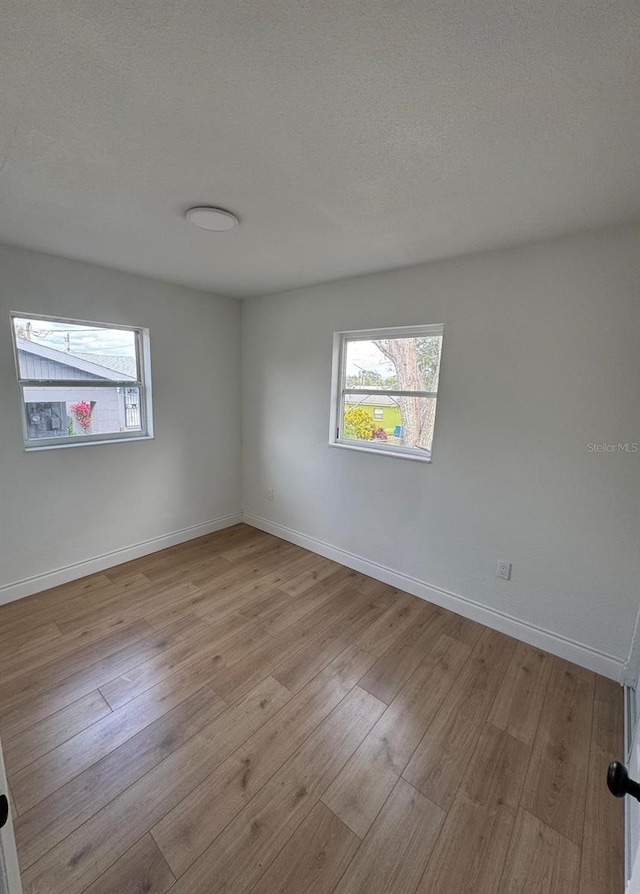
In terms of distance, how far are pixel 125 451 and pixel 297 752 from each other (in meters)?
2.46

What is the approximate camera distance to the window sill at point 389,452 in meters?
2.58

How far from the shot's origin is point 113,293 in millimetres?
2727

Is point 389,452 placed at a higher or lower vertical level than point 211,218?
lower

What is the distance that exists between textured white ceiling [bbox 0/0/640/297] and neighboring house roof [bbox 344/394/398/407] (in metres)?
1.16

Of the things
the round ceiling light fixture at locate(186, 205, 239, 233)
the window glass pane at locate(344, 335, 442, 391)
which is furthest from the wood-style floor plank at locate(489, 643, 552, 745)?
the round ceiling light fixture at locate(186, 205, 239, 233)

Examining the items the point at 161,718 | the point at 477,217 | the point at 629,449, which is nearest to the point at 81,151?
the point at 477,217

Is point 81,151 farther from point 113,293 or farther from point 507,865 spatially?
point 507,865

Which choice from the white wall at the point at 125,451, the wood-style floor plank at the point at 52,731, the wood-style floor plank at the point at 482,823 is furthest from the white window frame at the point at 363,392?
the wood-style floor plank at the point at 52,731

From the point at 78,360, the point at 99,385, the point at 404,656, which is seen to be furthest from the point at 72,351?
the point at 404,656

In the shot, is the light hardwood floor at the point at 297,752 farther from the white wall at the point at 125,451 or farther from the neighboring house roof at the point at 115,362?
the neighboring house roof at the point at 115,362

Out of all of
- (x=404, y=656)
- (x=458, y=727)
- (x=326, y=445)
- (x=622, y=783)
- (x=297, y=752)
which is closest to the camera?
(x=622, y=783)

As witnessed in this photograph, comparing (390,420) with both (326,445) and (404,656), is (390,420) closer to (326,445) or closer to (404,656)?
(326,445)

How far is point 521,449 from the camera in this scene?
215cm

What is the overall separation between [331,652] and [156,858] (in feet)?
3.69
